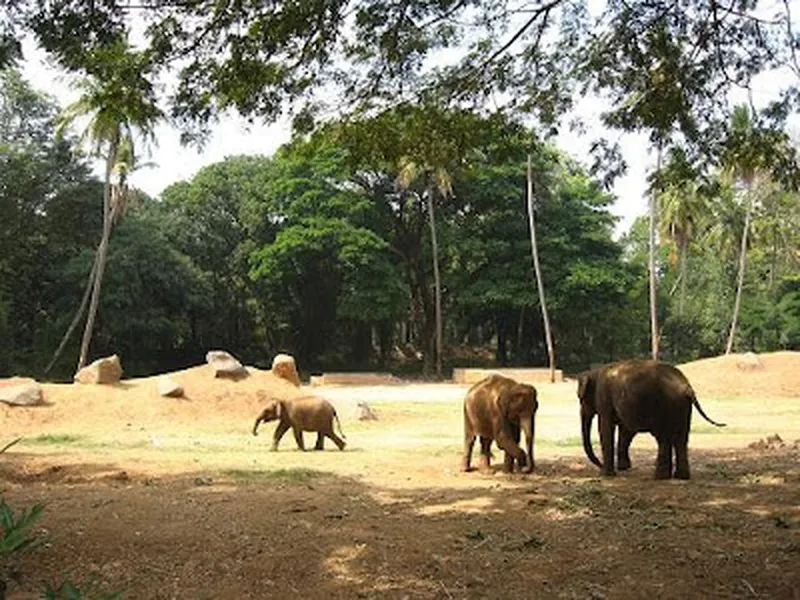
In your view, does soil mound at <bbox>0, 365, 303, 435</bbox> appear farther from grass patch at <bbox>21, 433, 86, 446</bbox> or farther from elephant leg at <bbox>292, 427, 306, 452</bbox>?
elephant leg at <bbox>292, 427, 306, 452</bbox>

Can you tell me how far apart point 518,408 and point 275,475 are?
323 cm

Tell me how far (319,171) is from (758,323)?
26.4 meters

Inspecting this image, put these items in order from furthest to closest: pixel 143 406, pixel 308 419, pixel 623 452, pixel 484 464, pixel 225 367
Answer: pixel 225 367, pixel 143 406, pixel 308 419, pixel 484 464, pixel 623 452

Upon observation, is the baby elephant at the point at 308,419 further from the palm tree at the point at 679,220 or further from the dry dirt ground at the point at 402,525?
the palm tree at the point at 679,220

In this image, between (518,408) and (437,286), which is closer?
(518,408)

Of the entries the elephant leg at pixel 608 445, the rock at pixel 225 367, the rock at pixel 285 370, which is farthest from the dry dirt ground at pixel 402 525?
the rock at pixel 285 370

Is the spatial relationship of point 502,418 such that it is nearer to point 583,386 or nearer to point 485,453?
point 485,453

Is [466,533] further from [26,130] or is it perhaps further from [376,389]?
[26,130]

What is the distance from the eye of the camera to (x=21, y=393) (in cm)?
2016

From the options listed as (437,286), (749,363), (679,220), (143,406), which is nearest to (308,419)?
(143,406)

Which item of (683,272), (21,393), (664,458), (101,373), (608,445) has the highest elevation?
(683,272)

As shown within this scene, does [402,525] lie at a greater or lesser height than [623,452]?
lesser

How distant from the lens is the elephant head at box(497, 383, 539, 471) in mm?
11094

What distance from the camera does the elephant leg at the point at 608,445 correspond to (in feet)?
34.9
